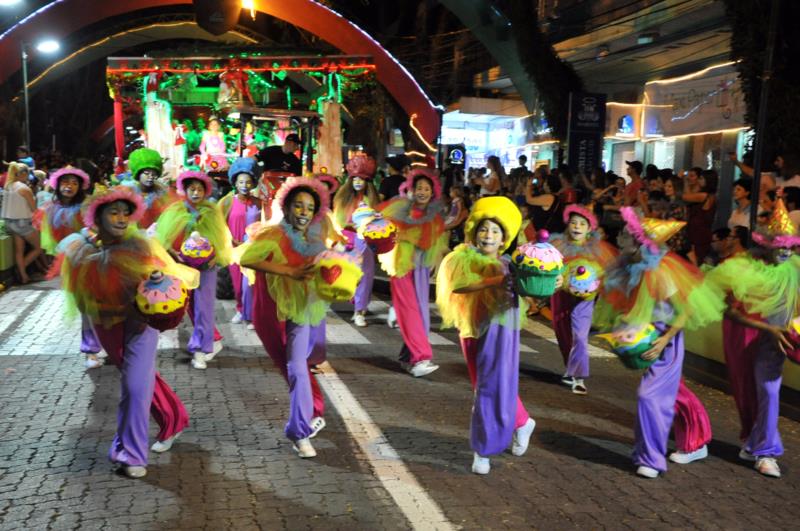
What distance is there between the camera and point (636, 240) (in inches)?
193

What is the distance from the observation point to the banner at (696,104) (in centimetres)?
1328

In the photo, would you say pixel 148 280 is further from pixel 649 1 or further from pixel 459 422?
pixel 649 1

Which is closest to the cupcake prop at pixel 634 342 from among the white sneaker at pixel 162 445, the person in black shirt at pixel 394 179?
the white sneaker at pixel 162 445

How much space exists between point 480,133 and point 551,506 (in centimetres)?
2581

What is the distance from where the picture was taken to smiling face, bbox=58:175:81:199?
7.74 m

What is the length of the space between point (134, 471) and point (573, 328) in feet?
14.0

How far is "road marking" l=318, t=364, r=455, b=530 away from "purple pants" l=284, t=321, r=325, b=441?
507mm

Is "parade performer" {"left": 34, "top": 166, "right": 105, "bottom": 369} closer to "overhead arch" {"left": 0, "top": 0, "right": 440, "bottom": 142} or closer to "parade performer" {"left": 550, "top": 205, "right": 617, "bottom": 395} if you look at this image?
"parade performer" {"left": 550, "top": 205, "right": 617, "bottom": 395}

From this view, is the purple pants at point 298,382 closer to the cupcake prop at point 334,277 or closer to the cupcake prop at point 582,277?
the cupcake prop at point 334,277

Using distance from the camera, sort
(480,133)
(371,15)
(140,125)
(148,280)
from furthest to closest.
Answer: (371,15) → (480,133) → (140,125) → (148,280)

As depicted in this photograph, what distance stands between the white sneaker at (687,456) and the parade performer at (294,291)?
252 centimetres

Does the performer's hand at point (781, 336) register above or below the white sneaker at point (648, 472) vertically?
above

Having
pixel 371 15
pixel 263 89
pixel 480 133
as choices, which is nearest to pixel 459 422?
pixel 263 89

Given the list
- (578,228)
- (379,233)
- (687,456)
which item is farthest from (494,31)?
(687,456)
